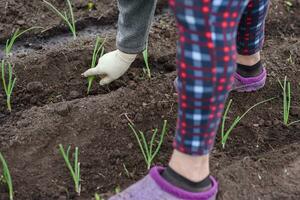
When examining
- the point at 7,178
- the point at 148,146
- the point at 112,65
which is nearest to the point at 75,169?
the point at 7,178

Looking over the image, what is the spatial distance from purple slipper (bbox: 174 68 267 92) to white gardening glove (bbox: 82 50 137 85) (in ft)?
0.72

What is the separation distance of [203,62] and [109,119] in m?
0.85

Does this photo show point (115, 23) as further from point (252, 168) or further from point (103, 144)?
point (252, 168)

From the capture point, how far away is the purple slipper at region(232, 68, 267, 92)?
7.47ft

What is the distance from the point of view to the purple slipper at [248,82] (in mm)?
2275

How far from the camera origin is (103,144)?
2053 mm

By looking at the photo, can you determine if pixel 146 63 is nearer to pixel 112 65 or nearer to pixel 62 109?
pixel 112 65

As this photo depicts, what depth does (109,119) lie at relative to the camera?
215 centimetres

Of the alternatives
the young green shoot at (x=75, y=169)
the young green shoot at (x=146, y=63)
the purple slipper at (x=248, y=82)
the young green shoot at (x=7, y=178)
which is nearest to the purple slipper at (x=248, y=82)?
the purple slipper at (x=248, y=82)

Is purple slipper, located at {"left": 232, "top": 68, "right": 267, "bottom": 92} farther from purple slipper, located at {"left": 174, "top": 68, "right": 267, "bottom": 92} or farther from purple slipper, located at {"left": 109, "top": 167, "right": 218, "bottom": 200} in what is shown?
purple slipper, located at {"left": 109, "top": 167, "right": 218, "bottom": 200}

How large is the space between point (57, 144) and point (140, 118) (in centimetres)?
34

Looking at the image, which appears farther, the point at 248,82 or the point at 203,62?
the point at 248,82

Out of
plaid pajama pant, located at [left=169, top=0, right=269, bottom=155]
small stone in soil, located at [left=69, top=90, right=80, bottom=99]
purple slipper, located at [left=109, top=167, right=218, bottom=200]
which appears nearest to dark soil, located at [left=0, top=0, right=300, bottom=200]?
small stone in soil, located at [left=69, top=90, right=80, bottom=99]

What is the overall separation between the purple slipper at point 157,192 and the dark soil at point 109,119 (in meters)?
0.17
